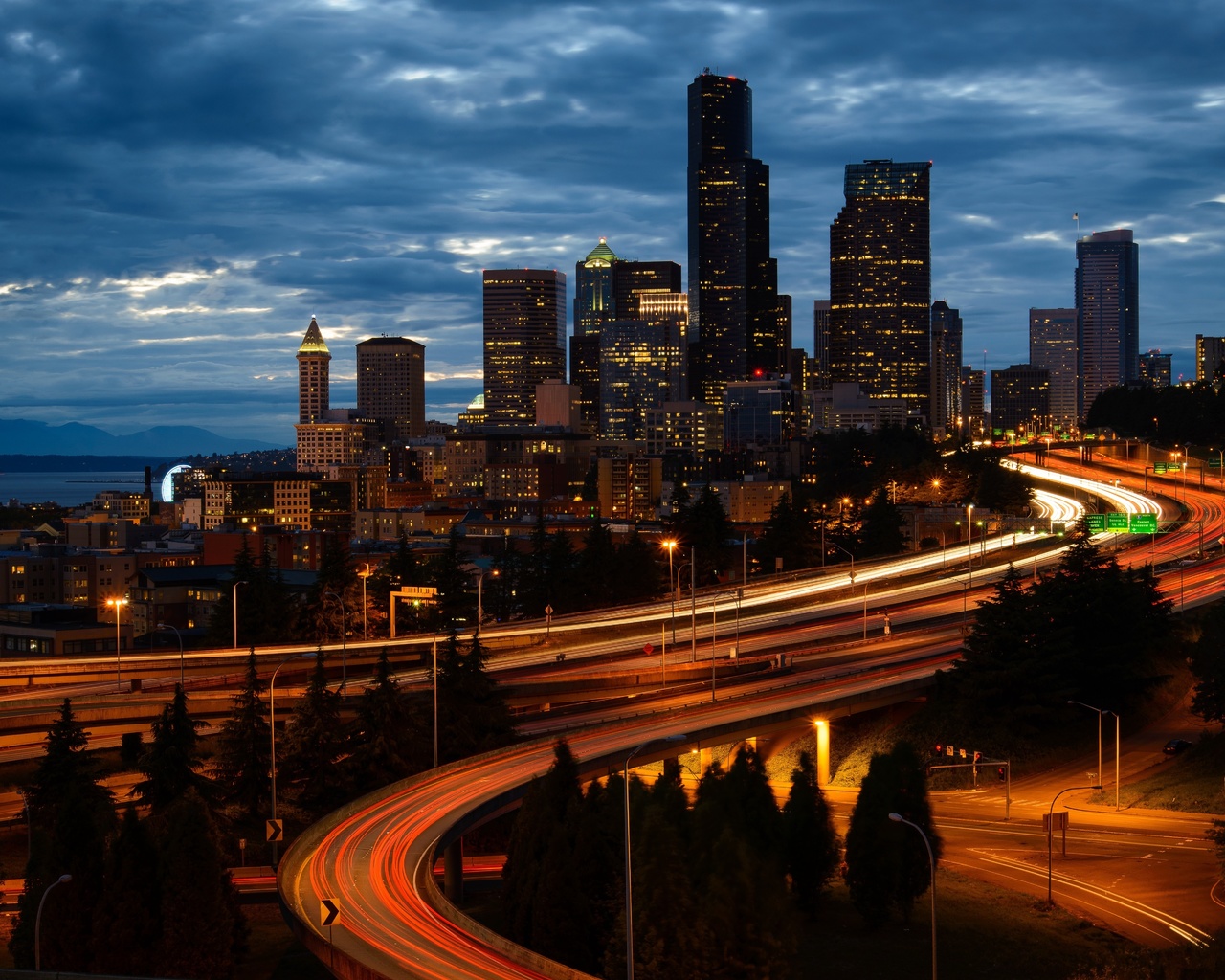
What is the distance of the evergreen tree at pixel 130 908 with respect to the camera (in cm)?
3806

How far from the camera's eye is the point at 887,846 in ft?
145

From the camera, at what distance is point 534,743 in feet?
172

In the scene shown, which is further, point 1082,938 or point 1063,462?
point 1063,462

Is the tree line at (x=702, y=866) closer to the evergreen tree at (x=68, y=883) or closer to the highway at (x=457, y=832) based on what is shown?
the highway at (x=457, y=832)

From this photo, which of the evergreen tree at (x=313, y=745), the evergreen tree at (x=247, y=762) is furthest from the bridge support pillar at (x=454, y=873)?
the evergreen tree at (x=247, y=762)

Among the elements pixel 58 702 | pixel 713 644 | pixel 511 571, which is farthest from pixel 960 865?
pixel 511 571

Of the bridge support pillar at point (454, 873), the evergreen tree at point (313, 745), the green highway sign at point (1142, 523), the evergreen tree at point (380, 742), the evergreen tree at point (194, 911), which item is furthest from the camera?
→ the green highway sign at point (1142, 523)

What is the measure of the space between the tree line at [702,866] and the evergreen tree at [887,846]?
0.13 ft

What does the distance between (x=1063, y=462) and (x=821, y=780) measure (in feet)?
452

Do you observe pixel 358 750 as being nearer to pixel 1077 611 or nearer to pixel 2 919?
pixel 2 919

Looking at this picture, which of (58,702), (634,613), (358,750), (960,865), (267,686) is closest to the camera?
(960,865)

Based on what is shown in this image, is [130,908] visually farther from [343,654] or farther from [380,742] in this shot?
[343,654]

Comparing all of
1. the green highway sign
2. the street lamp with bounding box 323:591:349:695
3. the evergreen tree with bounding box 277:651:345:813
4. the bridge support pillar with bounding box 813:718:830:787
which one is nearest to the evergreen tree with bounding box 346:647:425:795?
the evergreen tree with bounding box 277:651:345:813

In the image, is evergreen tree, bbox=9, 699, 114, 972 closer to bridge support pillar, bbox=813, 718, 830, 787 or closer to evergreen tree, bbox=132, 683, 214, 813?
evergreen tree, bbox=132, 683, 214, 813
